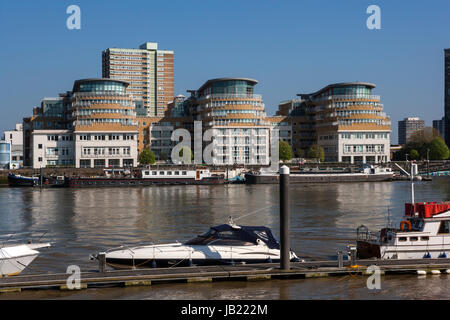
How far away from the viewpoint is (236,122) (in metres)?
144

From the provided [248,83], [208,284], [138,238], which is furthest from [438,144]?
[208,284]

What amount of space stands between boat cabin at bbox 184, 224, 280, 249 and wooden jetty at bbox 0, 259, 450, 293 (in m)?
2.02

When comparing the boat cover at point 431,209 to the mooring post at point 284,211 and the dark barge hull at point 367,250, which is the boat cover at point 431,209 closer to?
the dark barge hull at point 367,250

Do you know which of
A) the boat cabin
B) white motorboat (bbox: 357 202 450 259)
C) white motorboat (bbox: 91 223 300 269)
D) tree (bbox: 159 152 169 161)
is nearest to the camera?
white motorboat (bbox: 91 223 300 269)

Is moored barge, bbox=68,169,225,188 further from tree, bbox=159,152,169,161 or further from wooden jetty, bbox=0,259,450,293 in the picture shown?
wooden jetty, bbox=0,259,450,293

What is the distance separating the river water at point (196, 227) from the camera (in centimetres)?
2478

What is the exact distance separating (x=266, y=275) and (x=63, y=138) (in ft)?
391

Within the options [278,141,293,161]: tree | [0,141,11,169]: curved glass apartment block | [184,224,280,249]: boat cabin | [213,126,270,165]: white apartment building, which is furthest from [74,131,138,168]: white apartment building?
[184,224,280,249]: boat cabin

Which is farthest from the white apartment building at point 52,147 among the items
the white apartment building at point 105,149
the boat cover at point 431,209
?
the boat cover at point 431,209

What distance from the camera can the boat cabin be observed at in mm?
29641

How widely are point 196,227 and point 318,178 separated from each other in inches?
2806

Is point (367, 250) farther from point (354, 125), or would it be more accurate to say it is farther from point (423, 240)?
point (354, 125)

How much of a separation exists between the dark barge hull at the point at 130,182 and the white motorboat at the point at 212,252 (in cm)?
7762

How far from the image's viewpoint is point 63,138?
13750 cm
